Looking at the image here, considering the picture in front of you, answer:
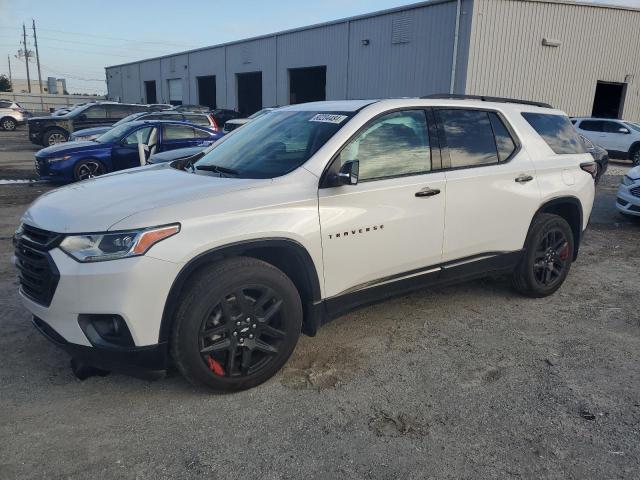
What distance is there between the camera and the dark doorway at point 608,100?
2423cm

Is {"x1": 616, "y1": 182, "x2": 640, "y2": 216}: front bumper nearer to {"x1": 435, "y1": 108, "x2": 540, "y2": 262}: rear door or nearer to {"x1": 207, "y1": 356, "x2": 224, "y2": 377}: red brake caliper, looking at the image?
{"x1": 435, "y1": 108, "x2": 540, "y2": 262}: rear door

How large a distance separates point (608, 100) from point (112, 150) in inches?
945

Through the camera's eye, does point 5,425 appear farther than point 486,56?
No

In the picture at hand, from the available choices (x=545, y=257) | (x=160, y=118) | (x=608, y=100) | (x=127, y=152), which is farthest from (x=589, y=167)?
(x=608, y=100)

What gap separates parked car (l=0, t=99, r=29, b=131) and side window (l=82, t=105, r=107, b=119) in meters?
15.1

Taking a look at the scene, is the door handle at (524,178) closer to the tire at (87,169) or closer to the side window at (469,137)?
the side window at (469,137)

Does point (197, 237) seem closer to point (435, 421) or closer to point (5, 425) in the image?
point (5, 425)

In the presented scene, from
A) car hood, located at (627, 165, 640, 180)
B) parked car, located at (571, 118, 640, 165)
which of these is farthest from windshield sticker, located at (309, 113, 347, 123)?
parked car, located at (571, 118, 640, 165)

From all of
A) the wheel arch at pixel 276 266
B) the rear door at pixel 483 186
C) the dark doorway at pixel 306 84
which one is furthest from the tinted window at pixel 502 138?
the dark doorway at pixel 306 84

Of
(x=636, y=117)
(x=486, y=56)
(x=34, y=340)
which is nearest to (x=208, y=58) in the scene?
(x=486, y=56)

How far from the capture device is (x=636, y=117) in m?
24.5

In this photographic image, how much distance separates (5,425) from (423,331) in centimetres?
294

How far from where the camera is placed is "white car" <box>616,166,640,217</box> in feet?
27.3

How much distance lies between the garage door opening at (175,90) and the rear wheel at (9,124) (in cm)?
1584
